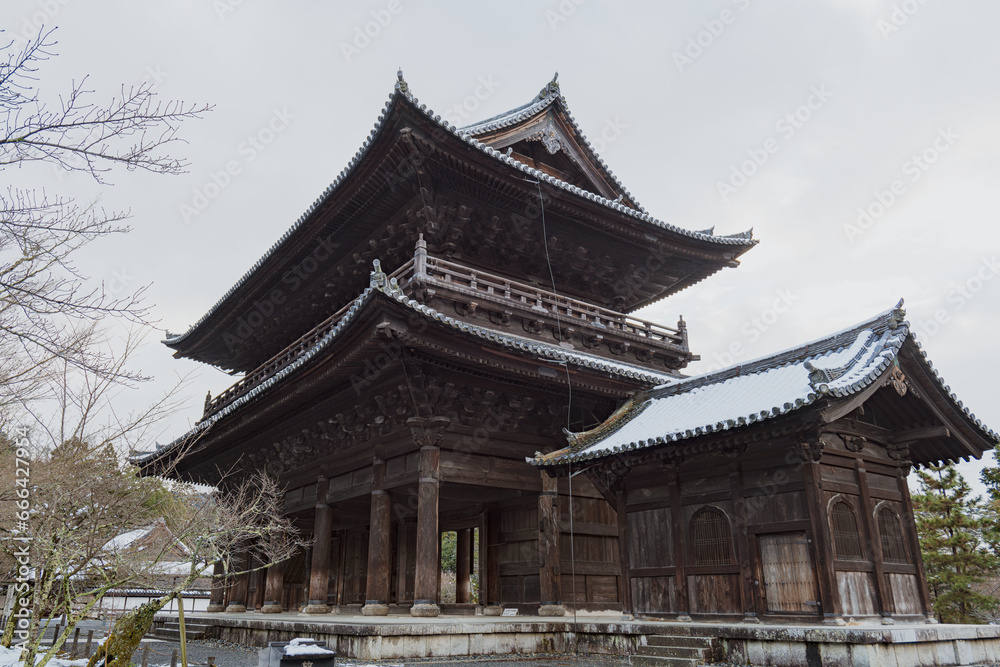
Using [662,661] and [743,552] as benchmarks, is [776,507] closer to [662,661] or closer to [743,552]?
[743,552]

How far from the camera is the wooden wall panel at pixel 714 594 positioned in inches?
422

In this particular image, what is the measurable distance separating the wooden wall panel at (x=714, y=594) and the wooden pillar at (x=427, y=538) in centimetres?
450

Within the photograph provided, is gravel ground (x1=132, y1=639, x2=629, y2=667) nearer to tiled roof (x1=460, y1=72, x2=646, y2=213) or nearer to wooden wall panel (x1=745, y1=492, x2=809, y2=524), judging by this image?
wooden wall panel (x1=745, y1=492, x2=809, y2=524)

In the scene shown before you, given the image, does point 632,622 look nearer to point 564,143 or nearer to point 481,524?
point 481,524

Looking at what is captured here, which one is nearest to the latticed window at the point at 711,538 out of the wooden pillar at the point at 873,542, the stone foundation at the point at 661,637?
the stone foundation at the point at 661,637

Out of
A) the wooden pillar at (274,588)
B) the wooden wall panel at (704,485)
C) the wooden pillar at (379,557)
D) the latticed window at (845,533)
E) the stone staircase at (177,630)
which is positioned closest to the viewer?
the latticed window at (845,533)

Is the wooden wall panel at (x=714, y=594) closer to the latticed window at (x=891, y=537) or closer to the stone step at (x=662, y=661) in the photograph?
the stone step at (x=662, y=661)

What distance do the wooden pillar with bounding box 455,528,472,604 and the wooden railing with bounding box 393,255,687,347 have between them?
248 inches

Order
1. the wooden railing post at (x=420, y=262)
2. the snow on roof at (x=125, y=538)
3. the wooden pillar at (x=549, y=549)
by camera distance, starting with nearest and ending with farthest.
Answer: the snow on roof at (x=125, y=538)
the wooden pillar at (x=549, y=549)
the wooden railing post at (x=420, y=262)

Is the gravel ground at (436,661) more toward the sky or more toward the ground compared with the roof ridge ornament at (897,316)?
more toward the ground

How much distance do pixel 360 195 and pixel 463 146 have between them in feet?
10.2

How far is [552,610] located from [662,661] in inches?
146

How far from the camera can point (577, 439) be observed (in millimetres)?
13250

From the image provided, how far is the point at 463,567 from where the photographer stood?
57.5ft
